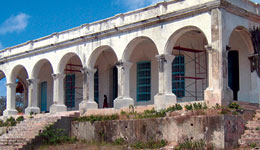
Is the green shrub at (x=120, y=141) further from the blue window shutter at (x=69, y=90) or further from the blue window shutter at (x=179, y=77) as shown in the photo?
the blue window shutter at (x=69, y=90)

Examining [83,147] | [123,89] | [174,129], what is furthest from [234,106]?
[83,147]

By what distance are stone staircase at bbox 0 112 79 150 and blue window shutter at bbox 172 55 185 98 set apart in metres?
4.76

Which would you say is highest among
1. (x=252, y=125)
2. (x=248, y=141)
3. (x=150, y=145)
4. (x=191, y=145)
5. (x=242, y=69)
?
(x=242, y=69)

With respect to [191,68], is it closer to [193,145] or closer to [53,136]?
[193,145]

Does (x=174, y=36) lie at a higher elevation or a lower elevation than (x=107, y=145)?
higher

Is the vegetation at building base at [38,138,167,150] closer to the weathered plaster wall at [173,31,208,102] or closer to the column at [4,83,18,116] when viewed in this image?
the weathered plaster wall at [173,31,208,102]

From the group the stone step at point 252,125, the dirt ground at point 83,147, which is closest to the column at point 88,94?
the dirt ground at point 83,147

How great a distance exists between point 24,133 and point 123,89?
15.3 ft

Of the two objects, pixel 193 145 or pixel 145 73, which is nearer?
pixel 193 145

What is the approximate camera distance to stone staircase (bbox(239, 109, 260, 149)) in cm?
1331

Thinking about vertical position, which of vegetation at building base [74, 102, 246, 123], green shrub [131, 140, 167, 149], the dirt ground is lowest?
the dirt ground

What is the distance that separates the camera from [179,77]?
62.6 feet

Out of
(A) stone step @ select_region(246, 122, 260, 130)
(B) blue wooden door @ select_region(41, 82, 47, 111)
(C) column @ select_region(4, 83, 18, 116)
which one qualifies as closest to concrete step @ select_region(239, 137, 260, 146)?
(A) stone step @ select_region(246, 122, 260, 130)

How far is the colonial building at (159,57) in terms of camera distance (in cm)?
1510
